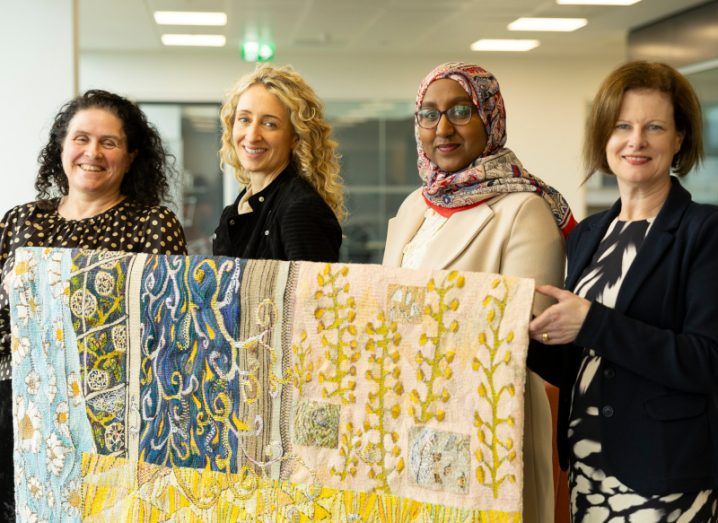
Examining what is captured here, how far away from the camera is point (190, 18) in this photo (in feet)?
28.0

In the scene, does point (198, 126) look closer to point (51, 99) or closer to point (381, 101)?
point (381, 101)

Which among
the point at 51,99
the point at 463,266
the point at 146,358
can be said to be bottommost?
the point at 146,358

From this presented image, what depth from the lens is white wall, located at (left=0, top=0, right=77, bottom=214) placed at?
4.22m

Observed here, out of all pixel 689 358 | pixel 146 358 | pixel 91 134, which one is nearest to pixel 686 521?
pixel 689 358

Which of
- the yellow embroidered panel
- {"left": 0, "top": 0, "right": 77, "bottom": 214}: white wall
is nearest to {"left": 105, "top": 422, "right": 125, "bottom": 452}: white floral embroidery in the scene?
the yellow embroidered panel

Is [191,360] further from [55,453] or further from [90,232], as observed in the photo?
[90,232]

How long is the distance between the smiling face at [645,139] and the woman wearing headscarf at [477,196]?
0.69 ft

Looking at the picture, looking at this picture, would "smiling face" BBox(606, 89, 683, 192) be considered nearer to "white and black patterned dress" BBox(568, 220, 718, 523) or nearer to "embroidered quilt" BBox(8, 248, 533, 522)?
"white and black patterned dress" BBox(568, 220, 718, 523)

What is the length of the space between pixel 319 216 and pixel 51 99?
2.70m

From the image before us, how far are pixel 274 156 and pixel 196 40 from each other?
8.14 m

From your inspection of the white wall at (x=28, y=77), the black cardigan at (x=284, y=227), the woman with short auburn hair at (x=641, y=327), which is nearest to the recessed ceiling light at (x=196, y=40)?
the white wall at (x=28, y=77)

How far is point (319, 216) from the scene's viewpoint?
2078 millimetres

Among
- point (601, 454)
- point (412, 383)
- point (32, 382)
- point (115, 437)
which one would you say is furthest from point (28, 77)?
point (601, 454)

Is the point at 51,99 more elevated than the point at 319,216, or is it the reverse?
the point at 51,99
